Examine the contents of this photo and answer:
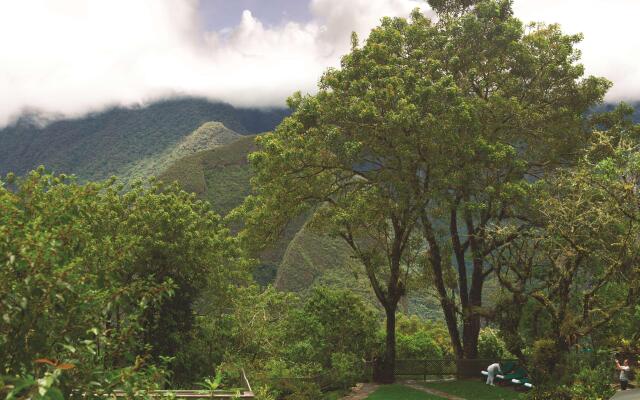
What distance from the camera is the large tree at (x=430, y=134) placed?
1906 centimetres

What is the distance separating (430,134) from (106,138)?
169 m

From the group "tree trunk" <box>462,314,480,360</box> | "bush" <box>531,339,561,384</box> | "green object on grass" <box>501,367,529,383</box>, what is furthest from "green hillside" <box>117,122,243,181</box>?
"bush" <box>531,339,561,384</box>

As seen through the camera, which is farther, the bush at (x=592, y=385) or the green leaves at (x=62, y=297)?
the bush at (x=592, y=385)

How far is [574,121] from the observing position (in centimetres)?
2194

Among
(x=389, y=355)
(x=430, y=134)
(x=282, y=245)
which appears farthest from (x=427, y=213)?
(x=282, y=245)

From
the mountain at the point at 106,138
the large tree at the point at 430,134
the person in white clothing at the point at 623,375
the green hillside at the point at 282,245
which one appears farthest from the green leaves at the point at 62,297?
the mountain at the point at 106,138

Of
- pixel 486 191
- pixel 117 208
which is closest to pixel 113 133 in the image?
pixel 117 208

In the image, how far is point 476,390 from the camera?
67.4 ft

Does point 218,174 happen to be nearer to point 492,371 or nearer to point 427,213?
point 427,213

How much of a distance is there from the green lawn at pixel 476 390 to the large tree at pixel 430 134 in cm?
283

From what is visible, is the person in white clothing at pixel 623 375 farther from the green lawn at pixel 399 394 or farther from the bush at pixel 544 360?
the green lawn at pixel 399 394

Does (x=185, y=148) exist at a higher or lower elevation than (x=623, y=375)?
higher

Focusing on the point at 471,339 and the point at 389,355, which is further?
the point at 471,339

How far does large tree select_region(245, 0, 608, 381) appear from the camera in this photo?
19.1 metres
